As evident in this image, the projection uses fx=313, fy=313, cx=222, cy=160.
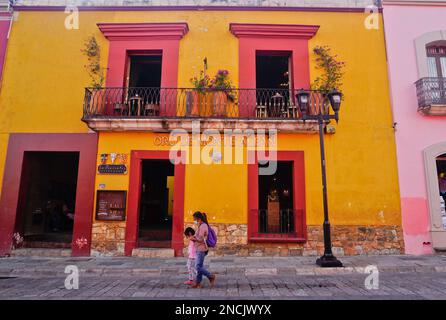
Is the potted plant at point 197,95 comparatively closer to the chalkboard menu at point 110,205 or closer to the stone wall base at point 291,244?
the chalkboard menu at point 110,205

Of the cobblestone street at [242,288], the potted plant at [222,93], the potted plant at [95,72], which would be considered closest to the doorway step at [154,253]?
the cobblestone street at [242,288]

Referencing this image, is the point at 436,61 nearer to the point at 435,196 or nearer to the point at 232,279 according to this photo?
the point at 435,196

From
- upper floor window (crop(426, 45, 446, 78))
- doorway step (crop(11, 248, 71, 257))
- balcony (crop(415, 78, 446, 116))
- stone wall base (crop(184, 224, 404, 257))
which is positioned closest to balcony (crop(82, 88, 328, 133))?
→ balcony (crop(415, 78, 446, 116))

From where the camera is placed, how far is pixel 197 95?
9898mm

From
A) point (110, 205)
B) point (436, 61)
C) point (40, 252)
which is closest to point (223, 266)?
point (110, 205)

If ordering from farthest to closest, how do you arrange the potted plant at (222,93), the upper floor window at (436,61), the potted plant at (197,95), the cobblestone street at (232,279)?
1. the upper floor window at (436,61)
2. the potted plant at (197,95)
3. the potted plant at (222,93)
4. the cobblestone street at (232,279)

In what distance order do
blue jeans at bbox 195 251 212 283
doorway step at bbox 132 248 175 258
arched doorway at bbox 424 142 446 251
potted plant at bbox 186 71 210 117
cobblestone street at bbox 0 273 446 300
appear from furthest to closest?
potted plant at bbox 186 71 210 117 < arched doorway at bbox 424 142 446 251 < doorway step at bbox 132 248 175 258 < blue jeans at bbox 195 251 212 283 < cobblestone street at bbox 0 273 446 300

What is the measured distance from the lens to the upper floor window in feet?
34.3

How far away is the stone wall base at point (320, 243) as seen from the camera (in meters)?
9.14

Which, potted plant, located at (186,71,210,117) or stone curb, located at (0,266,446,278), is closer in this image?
stone curb, located at (0,266,446,278)

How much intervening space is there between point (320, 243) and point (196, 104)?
5644 mm

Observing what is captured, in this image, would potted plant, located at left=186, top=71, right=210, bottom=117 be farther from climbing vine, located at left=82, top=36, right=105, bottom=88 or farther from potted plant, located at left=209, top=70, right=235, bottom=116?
climbing vine, located at left=82, top=36, right=105, bottom=88
